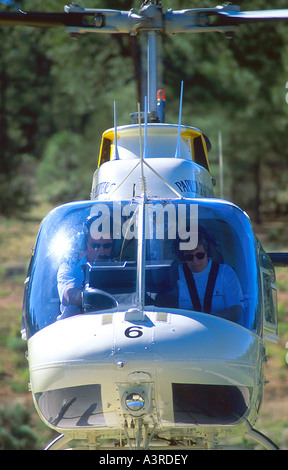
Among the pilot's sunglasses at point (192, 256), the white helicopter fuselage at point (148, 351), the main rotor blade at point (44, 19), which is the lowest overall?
the white helicopter fuselage at point (148, 351)

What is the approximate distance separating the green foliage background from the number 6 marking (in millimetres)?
10282

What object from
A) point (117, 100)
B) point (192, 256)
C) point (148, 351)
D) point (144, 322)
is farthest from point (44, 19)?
point (117, 100)

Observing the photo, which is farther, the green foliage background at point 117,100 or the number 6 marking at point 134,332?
the green foliage background at point 117,100

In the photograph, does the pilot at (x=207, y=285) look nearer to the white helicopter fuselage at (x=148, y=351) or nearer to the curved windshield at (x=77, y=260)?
the white helicopter fuselage at (x=148, y=351)

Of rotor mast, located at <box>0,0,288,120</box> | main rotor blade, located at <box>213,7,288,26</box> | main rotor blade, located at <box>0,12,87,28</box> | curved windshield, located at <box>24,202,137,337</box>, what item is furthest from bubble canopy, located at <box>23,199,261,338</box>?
main rotor blade, located at <box>213,7,288,26</box>

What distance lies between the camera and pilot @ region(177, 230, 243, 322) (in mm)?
3953

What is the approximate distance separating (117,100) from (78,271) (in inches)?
468

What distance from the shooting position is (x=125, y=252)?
4.25 metres

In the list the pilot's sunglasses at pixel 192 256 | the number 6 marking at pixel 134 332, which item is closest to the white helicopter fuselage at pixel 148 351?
the number 6 marking at pixel 134 332

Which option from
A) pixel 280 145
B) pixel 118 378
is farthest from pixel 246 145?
pixel 118 378

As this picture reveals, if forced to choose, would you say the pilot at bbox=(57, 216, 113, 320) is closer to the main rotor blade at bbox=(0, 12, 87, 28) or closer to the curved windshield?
the curved windshield

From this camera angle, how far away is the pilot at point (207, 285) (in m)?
3.95

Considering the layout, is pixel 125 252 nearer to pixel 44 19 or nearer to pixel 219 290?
pixel 219 290
